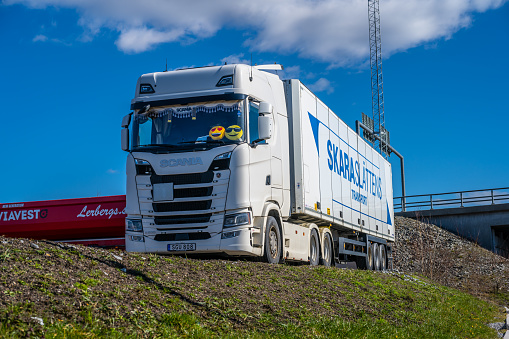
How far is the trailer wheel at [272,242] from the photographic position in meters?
12.0

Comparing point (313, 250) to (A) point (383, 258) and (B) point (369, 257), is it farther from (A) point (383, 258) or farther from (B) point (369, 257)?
(A) point (383, 258)

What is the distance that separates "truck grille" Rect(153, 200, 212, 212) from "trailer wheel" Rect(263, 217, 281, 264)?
1.47 meters

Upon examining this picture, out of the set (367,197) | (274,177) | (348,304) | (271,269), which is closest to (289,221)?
(274,177)

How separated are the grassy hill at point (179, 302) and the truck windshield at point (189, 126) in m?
2.58

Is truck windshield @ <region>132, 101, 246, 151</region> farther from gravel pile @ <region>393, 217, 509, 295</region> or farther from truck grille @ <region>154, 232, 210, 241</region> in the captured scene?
gravel pile @ <region>393, 217, 509, 295</region>

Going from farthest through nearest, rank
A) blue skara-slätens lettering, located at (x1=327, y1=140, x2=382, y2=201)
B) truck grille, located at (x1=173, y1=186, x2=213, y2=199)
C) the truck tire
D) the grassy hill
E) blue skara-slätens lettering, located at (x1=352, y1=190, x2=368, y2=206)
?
the truck tire
blue skara-slätens lettering, located at (x1=352, y1=190, x2=368, y2=206)
blue skara-slätens lettering, located at (x1=327, y1=140, x2=382, y2=201)
truck grille, located at (x1=173, y1=186, x2=213, y2=199)
the grassy hill

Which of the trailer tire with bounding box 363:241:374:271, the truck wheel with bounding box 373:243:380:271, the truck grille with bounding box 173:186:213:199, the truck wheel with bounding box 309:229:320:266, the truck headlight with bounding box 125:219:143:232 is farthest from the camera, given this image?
the truck wheel with bounding box 373:243:380:271

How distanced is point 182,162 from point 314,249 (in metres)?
5.41

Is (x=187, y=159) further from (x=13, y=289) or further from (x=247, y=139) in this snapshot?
(x=13, y=289)

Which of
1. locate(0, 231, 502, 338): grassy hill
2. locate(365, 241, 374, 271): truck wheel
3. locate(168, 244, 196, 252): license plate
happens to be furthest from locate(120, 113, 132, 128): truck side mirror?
locate(365, 241, 374, 271): truck wheel

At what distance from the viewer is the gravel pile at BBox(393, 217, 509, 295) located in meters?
26.5

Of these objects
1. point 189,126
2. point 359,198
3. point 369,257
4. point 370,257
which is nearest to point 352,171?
point 359,198

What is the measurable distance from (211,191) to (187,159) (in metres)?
0.77

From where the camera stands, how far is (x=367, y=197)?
71.5ft
